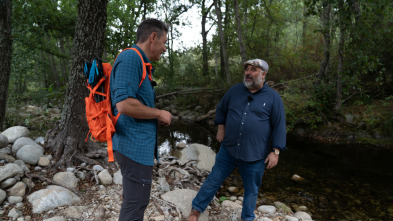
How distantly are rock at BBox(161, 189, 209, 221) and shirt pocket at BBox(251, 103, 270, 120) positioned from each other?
1.48 metres

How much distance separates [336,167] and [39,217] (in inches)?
264

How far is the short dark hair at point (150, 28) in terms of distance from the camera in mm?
1797

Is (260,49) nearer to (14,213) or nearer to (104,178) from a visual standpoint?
(104,178)

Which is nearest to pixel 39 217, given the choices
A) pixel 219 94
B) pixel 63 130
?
pixel 63 130

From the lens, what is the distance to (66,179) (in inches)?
135

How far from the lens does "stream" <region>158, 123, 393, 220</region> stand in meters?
4.41

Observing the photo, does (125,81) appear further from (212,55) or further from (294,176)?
(212,55)

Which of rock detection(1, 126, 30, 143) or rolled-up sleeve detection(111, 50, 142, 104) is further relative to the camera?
rock detection(1, 126, 30, 143)

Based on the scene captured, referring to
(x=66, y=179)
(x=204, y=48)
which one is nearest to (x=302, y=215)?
(x=66, y=179)

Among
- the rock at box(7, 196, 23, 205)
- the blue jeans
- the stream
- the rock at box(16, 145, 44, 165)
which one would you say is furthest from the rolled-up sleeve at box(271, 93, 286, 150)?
the rock at box(16, 145, 44, 165)

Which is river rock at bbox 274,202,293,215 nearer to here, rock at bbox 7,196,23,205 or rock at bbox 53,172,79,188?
rock at bbox 53,172,79,188

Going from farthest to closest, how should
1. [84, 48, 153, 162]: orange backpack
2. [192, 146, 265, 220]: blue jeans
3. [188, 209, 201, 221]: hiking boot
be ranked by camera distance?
[188, 209, 201, 221]: hiking boot → [192, 146, 265, 220]: blue jeans → [84, 48, 153, 162]: orange backpack

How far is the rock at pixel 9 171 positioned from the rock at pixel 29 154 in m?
0.58

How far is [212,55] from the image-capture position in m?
19.8
